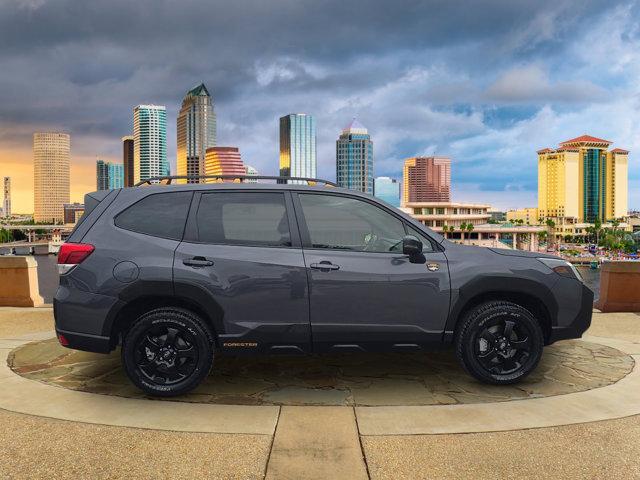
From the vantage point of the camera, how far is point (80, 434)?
12.0 ft

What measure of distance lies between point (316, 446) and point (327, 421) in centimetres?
42

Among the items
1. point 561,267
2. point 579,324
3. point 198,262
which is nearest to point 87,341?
point 198,262

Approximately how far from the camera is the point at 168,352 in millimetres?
4316

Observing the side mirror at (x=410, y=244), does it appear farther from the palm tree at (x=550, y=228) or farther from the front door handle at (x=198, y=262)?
the palm tree at (x=550, y=228)

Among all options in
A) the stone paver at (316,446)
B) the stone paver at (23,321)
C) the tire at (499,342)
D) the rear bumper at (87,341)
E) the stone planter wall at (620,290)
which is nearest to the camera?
the stone paver at (316,446)

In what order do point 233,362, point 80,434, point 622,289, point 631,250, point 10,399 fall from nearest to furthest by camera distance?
point 80,434, point 10,399, point 233,362, point 622,289, point 631,250

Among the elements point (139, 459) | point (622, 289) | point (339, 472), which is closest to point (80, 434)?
point (139, 459)

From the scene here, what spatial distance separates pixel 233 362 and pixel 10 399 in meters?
1.95

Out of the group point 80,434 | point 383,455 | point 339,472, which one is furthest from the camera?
point 80,434

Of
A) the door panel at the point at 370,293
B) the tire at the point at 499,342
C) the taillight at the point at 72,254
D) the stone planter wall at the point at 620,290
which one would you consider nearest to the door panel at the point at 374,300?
the door panel at the point at 370,293

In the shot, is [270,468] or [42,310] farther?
[42,310]

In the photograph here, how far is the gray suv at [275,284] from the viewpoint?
429 cm

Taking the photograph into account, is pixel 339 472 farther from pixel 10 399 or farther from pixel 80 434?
pixel 10 399

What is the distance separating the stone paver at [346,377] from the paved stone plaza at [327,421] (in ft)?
0.06
